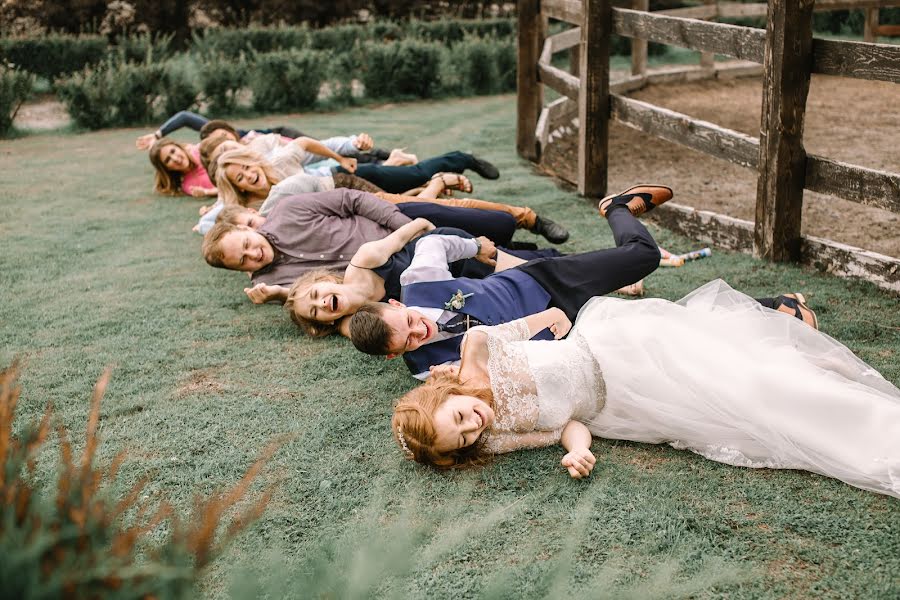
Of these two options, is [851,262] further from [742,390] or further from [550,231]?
[742,390]

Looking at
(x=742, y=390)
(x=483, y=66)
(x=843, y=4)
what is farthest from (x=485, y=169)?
(x=483, y=66)

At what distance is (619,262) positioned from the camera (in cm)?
396

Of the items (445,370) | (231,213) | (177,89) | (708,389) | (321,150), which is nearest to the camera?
(708,389)

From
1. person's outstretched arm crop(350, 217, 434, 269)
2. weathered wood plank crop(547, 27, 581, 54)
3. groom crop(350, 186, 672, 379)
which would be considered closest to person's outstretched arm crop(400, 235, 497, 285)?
groom crop(350, 186, 672, 379)

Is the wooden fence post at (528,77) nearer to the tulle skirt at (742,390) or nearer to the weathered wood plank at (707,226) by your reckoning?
the weathered wood plank at (707,226)

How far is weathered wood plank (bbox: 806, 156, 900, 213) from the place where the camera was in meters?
4.21

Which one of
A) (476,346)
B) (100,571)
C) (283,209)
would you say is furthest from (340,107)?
(100,571)

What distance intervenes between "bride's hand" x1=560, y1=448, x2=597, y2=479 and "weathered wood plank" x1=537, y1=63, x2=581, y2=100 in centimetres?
461

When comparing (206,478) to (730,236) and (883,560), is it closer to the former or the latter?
(883,560)

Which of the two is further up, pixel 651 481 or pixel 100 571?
pixel 100 571

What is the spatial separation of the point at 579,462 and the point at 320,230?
229 cm

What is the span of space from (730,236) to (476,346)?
264 cm

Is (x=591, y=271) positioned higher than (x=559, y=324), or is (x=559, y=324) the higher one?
(x=591, y=271)

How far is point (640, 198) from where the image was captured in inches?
173
